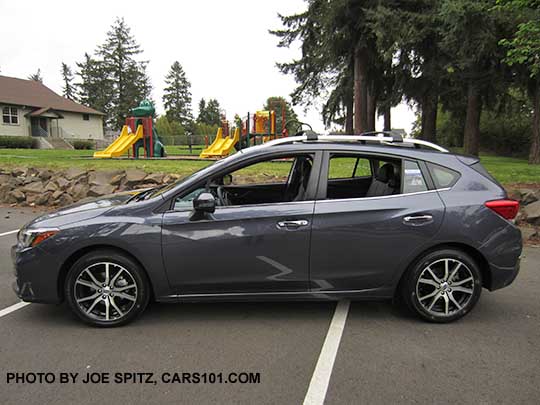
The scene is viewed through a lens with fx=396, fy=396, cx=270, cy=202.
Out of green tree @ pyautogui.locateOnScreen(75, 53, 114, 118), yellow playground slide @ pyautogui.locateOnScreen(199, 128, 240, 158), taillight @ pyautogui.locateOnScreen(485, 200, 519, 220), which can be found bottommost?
taillight @ pyautogui.locateOnScreen(485, 200, 519, 220)

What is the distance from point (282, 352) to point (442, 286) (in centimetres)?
158

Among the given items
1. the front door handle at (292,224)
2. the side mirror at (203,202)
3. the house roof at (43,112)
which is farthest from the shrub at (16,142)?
the front door handle at (292,224)

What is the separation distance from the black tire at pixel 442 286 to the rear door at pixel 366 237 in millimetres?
167

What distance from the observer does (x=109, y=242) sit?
3.37 meters

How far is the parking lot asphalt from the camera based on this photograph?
2.61m

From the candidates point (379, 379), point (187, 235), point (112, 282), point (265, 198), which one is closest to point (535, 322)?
point (379, 379)

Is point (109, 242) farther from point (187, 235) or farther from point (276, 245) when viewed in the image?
point (276, 245)

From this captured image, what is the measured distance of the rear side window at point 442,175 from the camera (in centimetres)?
362

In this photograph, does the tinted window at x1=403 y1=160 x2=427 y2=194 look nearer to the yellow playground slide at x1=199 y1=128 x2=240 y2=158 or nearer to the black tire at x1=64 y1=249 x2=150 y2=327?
the black tire at x1=64 y1=249 x2=150 y2=327

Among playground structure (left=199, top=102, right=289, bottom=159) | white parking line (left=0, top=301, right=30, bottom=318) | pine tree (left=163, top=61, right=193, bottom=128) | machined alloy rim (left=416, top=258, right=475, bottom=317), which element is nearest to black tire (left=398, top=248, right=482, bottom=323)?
machined alloy rim (left=416, top=258, right=475, bottom=317)

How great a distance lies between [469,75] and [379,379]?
1787 cm

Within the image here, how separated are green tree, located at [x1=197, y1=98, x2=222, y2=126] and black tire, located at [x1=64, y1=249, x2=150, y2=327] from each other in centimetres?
10235

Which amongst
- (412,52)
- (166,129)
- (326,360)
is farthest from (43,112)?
(326,360)

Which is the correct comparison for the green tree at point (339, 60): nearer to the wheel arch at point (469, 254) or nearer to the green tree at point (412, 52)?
the green tree at point (412, 52)
